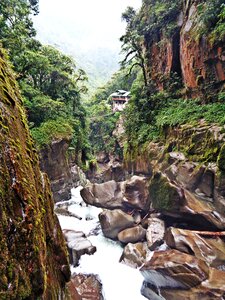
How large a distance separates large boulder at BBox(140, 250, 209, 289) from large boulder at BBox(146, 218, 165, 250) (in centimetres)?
212

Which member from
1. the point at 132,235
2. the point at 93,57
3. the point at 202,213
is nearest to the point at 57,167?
the point at 132,235

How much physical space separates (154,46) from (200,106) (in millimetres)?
8711

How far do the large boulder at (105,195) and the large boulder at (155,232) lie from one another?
3256 millimetres

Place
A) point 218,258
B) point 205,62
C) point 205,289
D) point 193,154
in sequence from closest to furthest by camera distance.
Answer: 1. point 205,289
2. point 218,258
3. point 193,154
4. point 205,62

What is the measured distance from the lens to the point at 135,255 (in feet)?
32.3

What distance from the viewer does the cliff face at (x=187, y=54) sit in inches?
568

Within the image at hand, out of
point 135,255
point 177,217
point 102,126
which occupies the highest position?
point 102,126

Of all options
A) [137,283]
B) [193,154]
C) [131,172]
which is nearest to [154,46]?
[131,172]

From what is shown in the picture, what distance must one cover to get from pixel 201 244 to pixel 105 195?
744cm

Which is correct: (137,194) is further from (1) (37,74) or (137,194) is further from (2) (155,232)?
(1) (37,74)

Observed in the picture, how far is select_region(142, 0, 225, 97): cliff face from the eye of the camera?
14.4 m

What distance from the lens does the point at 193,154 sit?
12.8 m

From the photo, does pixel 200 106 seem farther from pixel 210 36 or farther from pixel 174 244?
pixel 174 244

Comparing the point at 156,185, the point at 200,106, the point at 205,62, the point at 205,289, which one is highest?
the point at 205,62
